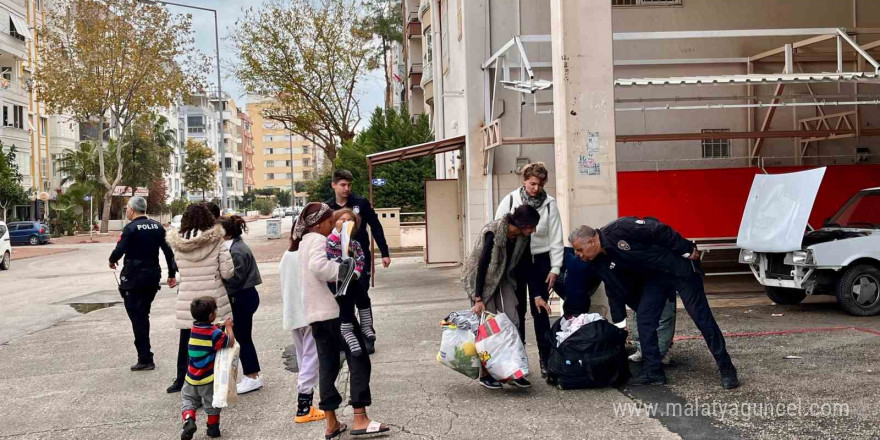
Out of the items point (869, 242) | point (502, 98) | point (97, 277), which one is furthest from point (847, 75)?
point (97, 277)

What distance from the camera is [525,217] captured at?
640 centimetres

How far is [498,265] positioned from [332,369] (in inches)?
66.0

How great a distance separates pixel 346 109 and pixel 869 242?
3350 centimetres

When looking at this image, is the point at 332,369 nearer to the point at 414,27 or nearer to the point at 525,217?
the point at 525,217

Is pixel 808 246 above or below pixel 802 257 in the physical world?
above

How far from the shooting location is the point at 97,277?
2203 centimetres

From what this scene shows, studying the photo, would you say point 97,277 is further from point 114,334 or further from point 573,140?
point 573,140

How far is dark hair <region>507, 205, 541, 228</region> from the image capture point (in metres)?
6.39

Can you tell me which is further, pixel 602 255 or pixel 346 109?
pixel 346 109

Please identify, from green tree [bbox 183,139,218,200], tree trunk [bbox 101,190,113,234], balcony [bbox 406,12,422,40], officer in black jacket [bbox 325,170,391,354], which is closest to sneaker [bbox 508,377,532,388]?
officer in black jacket [bbox 325,170,391,354]

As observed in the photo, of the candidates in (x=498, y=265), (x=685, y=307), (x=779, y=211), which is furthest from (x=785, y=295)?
(x=498, y=265)

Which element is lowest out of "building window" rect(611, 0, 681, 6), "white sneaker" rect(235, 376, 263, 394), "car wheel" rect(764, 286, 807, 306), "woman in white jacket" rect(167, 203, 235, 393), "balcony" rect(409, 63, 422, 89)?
"white sneaker" rect(235, 376, 263, 394)

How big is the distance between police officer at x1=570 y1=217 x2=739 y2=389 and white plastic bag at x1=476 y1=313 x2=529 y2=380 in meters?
0.86

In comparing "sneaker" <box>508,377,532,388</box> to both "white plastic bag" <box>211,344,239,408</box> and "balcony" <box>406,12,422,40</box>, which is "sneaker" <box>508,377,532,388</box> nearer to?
"white plastic bag" <box>211,344,239,408</box>
